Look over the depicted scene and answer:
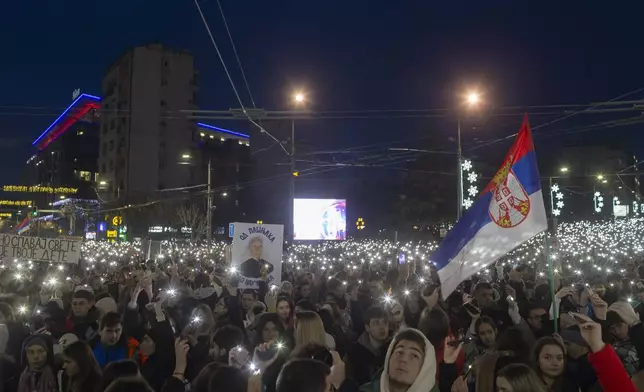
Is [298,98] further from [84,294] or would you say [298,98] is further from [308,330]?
[308,330]

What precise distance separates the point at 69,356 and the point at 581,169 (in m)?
53.1

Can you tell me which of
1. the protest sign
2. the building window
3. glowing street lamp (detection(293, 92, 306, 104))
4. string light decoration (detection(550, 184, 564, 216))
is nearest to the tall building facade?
the building window

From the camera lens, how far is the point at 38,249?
12.9 meters

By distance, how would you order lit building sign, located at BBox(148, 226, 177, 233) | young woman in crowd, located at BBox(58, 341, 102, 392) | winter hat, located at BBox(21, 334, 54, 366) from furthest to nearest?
lit building sign, located at BBox(148, 226, 177, 233)
winter hat, located at BBox(21, 334, 54, 366)
young woman in crowd, located at BBox(58, 341, 102, 392)

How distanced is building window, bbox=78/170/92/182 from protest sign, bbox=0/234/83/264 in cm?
8272

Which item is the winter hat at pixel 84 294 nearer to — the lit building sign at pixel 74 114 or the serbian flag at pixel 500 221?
the serbian flag at pixel 500 221

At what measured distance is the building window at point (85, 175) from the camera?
297 feet

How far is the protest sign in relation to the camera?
42.0 ft

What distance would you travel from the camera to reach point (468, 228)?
7215 mm

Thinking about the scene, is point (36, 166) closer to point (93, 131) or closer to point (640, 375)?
point (93, 131)

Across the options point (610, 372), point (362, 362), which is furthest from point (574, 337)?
point (362, 362)

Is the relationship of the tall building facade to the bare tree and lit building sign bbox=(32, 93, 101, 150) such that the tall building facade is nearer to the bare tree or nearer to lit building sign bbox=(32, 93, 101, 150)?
the bare tree

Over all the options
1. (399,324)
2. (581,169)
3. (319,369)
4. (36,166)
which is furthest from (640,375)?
(36,166)

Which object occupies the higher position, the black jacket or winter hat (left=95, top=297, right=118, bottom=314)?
winter hat (left=95, top=297, right=118, bottom=314)
